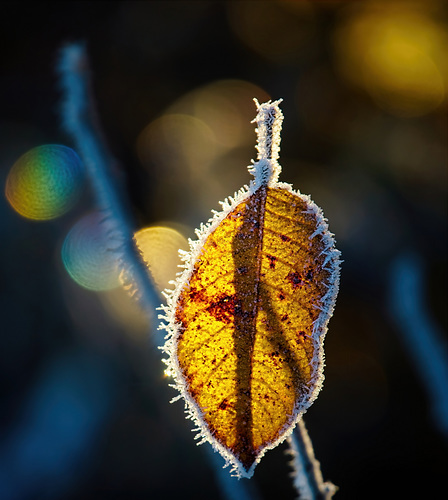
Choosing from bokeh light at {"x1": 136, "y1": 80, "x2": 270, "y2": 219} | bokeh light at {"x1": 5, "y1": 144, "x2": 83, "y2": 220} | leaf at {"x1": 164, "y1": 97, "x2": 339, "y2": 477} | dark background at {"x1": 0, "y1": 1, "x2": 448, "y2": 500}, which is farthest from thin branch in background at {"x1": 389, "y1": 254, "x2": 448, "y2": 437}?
bokeh light at {"x1": 5, "y1": 144, "x2": 83, "y2": 220}

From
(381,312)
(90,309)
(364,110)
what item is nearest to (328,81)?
(364,110)

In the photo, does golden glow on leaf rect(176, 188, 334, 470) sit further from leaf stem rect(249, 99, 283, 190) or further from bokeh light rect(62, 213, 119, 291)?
bokeh light rect(62, 213, 119, 291)

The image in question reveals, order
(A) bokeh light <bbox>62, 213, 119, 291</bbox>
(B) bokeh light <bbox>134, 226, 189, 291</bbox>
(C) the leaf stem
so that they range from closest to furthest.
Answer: (C) the leaf stem, (B) bokeh light <bbox>134, 226, 189, 291</bbox>, (A) bokeh light <bbox>62, 213, 119, 291</bbox>

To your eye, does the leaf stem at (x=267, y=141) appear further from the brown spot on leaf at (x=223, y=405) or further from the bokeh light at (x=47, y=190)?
the bokeh light at (x=47, y=190)

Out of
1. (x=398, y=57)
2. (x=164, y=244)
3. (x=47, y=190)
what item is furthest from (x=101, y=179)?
(x=398, y=57)

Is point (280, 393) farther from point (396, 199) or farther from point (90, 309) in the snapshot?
point (396, 199)

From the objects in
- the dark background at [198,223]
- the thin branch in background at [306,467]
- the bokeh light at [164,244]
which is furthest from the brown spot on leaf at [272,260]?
the dark background at [198,223]

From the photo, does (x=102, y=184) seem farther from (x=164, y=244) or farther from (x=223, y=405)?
(x=164, y=244)
